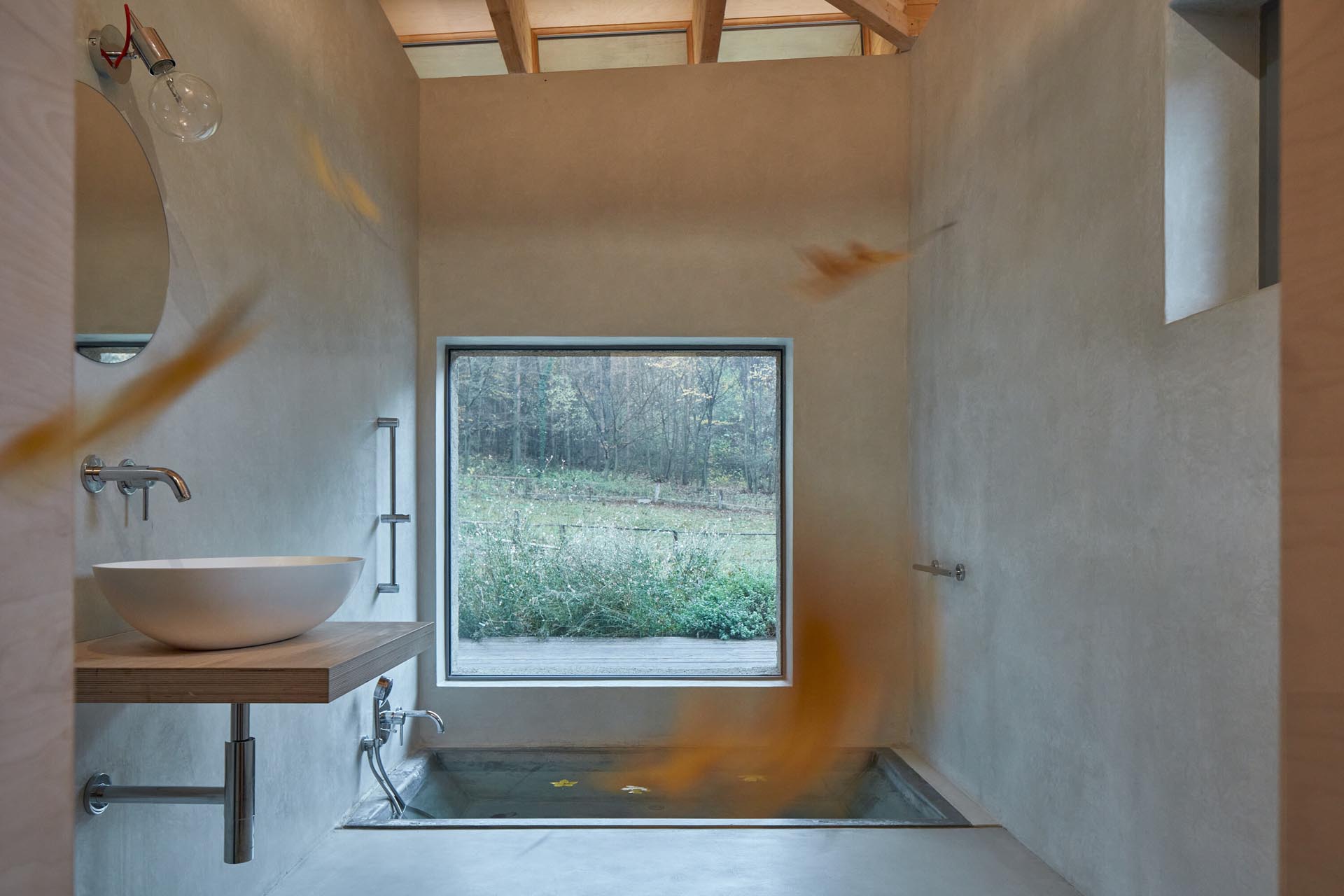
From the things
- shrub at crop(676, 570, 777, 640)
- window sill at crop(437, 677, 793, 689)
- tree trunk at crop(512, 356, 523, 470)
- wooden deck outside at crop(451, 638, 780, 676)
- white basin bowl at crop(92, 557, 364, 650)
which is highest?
tree trunk at crop(512, 356, 523, 470)

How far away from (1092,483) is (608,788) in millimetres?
2129

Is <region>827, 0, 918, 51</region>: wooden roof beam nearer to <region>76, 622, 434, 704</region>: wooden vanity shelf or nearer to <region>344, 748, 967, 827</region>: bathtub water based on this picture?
<region>344, 748, 967, 827</region>: bathtub water

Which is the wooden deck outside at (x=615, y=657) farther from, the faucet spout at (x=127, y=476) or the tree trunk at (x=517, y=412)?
the faucet spout at (x=127, y=476)

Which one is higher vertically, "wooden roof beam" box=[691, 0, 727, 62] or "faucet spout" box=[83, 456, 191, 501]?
"wooden roof beam" box=[691, 0, 727, 62]

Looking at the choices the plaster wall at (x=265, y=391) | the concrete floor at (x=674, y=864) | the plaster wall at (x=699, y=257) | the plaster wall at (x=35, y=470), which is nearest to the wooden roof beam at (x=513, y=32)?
the plaster wall at (x=699, y=257)

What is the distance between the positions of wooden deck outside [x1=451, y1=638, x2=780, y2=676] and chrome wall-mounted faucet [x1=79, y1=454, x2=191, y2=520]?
225 centimetres

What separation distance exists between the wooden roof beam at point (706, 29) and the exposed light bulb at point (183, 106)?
211 cm

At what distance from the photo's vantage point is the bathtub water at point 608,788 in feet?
11.0

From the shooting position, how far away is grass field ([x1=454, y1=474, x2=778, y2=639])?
3.94 meters

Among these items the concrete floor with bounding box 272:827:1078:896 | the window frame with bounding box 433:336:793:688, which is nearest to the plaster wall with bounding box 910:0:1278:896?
the concrete floor with bounding box 272:827:1078:896

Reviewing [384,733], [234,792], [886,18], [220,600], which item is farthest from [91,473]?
[886,18]

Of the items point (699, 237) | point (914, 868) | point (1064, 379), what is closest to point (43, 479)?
point (1064, 379)

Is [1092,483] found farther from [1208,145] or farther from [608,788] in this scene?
[608,788]

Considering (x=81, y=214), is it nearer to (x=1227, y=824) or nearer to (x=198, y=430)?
(x=198, y=430)
